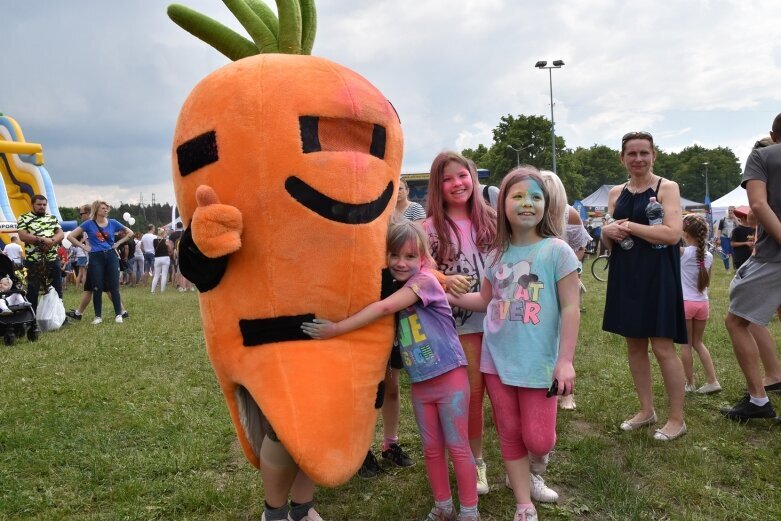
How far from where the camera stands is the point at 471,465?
2.62 m

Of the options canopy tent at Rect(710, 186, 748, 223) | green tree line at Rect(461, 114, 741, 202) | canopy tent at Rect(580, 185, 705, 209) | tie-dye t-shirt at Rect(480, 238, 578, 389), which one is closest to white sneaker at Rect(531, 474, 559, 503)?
tie-dye t-shirt at Rect(480, 238, 578, 389)

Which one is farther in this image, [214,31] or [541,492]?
[541,492]

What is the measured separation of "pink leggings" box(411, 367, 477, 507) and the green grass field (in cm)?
31

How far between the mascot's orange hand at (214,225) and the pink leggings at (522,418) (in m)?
1.41

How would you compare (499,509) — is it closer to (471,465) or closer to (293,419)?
(471,465)

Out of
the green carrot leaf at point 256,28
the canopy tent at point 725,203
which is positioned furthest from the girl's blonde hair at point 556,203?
the canopy tent at point 725,203

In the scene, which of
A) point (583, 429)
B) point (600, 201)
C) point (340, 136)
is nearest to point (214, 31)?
point (340, 136)

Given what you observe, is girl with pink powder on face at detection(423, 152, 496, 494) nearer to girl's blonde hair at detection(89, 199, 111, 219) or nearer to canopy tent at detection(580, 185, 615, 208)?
girl's blonde hair at detection(89, 199, 111, 219)

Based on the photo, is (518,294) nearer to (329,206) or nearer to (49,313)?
(329,206)

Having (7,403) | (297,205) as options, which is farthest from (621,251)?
(7,403)

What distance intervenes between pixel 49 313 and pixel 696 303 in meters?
8.40

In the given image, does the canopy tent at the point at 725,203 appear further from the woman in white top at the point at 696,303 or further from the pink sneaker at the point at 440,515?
the pink sneaker at the point at 440,515

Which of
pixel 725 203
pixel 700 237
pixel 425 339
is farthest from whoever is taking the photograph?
pixel 725 203

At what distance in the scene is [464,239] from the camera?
3.02 m
